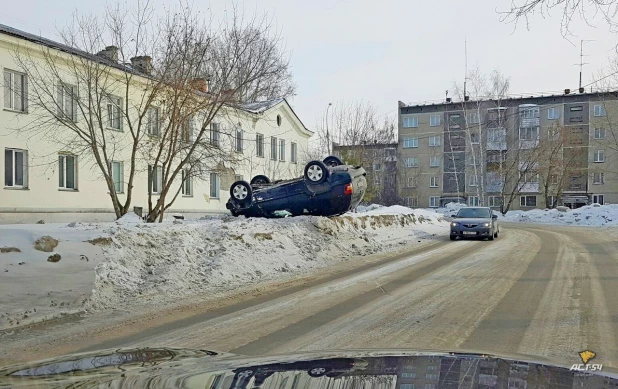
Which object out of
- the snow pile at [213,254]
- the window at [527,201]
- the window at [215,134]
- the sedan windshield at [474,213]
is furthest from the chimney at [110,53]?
the window at [527,201]

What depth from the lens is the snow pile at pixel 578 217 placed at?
35.6 metres

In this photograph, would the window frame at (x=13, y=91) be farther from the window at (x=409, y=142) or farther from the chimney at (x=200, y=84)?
the window at (x=409, y=142)

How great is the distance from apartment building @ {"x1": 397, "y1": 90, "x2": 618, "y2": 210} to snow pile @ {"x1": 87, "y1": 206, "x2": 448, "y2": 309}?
35.3 meters

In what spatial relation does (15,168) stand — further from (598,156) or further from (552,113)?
(598,156)

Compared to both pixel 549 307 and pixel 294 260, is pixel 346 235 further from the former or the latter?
pixel 549 307

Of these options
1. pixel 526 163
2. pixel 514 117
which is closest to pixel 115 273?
pixel 526 163

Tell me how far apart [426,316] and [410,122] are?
211ft

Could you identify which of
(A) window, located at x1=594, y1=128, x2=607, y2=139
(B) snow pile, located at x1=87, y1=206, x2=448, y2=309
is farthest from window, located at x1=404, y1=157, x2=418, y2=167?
(B) snow pile, located at x1=87, y1=206, x2=448, y2=309

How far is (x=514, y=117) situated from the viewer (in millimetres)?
54031

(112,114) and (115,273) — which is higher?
(112,114)

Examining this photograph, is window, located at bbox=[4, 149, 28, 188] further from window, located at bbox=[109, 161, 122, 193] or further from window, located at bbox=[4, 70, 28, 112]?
window, located at bbox=[109, 161, 122, 193]

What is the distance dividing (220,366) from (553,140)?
5341 cm

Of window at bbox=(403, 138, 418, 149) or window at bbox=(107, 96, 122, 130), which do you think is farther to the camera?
window at bbox=(403, 138, 418, 149)

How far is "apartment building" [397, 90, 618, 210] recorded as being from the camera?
50.6 meters
